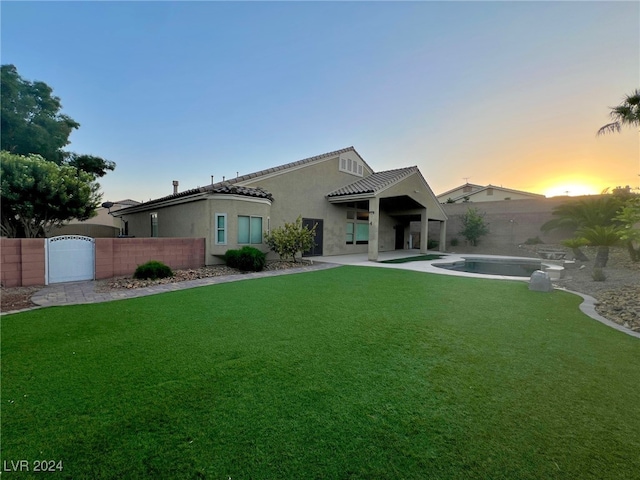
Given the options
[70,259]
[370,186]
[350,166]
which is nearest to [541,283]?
[370,186]

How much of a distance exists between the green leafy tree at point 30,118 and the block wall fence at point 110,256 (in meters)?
12.6

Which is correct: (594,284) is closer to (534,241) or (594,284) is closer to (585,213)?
(585,213)

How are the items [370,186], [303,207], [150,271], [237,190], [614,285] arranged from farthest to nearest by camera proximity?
[370,186] < [303,207] < [237,190] < [150,271] < [614,285]

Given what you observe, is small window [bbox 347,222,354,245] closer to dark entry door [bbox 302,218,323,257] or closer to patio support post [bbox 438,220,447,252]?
dark entry door [bbox 302,218,323,257]

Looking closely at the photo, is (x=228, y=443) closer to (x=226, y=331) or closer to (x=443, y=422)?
(x=443, y=422)

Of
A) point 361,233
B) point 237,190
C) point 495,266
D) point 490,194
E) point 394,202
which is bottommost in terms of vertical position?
point 495,266

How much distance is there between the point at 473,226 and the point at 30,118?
105 ft

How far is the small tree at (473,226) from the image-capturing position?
23.2 metres

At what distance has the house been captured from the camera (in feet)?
43.4

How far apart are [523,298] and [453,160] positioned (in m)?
14.3

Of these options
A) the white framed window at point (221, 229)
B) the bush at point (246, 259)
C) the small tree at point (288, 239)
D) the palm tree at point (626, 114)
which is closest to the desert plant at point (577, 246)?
the palm tree at point (626, 114)

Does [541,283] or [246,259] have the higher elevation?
[246,259]

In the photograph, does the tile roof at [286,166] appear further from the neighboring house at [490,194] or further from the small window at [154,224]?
the neighboring house at [490,194]

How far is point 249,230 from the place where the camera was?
1413 cm
